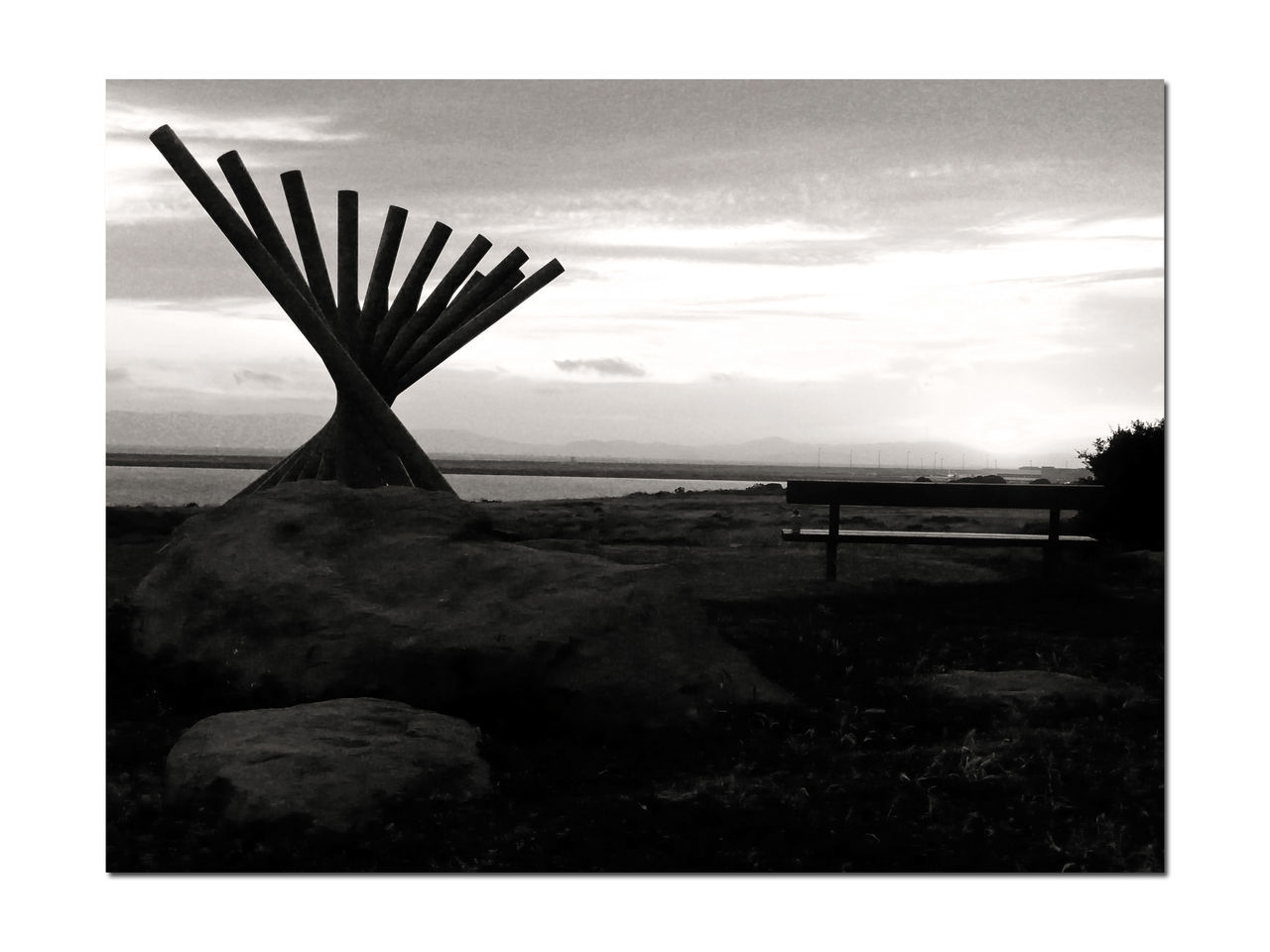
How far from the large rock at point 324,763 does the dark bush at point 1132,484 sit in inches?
242

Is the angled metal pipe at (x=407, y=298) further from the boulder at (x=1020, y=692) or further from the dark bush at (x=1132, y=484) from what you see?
the dark bush at (x=1132, y=484)

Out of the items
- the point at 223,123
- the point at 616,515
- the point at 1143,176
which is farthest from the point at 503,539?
the point at 616,515

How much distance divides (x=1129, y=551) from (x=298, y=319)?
20.2 feet

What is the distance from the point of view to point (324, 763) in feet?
12.8

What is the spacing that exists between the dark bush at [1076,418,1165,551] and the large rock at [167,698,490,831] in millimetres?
6151

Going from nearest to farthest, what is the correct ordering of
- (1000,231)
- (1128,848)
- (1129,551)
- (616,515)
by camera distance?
1. (1128,848)
2. (1000,231)
3. (1129,551)
4. (616,515)

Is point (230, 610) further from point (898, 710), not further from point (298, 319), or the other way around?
point (898, 710)

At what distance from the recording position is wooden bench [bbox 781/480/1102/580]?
762 cm

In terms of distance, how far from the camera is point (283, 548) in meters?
A: 5.35

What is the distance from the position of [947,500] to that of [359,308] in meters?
4.05

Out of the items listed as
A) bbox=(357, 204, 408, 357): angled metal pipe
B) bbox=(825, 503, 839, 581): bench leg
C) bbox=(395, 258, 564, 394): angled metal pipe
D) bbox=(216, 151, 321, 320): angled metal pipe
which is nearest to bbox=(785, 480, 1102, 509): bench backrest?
bbox=(825, 503, 839, 581): bench leg

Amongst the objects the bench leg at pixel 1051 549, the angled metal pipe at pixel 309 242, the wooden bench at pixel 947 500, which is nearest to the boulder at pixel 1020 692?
the wooden bench at pixel 947 500

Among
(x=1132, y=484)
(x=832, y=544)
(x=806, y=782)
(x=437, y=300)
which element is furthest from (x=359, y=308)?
(x=1132, y=484)

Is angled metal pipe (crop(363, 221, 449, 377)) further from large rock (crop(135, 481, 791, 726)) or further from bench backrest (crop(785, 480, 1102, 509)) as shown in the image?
bench backrest (crop(785, 480, 1102, 509))
